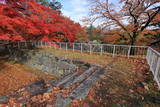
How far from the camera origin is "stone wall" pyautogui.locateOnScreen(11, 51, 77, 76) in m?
5.71

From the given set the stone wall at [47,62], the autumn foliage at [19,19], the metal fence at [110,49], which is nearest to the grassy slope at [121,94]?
the stone wall at [47,62]

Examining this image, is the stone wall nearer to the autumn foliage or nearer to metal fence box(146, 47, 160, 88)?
the autumn foliage

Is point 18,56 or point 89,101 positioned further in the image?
point 18,56

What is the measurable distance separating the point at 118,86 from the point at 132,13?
6.14m

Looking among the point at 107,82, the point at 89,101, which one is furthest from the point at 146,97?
the point at 89,101

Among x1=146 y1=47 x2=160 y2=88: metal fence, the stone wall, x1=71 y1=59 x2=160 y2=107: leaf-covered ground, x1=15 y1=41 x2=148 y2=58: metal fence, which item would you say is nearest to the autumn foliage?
the stone wall

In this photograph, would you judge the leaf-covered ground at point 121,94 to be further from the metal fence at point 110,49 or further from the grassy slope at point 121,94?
the metal fence at point 110,49

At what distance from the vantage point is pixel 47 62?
6602mm

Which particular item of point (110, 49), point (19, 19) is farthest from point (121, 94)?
point (19, 19)

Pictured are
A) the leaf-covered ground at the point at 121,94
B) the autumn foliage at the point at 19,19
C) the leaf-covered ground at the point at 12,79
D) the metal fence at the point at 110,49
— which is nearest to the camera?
the leaf-covered ground at the point at 121,94

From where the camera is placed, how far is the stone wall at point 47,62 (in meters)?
5.71

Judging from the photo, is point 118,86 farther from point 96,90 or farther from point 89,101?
point 89,101

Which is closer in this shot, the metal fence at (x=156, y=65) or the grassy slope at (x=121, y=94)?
the grassy slope at (x=121, y=94)

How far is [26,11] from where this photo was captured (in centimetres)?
514
